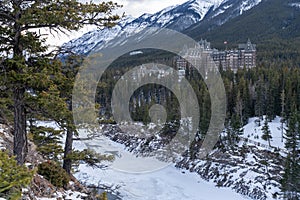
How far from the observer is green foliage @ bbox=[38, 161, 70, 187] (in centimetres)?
1159

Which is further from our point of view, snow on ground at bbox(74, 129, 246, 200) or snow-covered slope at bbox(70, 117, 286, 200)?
snow-covered slope at bbox(70, 117, 286, 200)

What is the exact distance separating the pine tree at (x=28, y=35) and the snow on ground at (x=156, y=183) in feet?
69.7

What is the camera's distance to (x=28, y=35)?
9242mm

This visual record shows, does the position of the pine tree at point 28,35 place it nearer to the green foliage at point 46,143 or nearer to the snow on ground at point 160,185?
the green foliage at point 46,143

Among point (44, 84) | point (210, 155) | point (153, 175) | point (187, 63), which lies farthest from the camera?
point (187, 63)

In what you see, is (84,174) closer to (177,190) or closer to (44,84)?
(177,190)

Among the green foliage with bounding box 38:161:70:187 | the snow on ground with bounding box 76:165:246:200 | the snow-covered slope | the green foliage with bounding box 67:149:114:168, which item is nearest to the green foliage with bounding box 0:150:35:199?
the green foliage with bounding box 38:161:70:187

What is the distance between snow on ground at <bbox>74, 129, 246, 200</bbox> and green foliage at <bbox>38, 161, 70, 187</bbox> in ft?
59.1

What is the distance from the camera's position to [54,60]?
9.84 meters

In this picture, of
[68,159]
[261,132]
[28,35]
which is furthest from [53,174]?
[261,132]

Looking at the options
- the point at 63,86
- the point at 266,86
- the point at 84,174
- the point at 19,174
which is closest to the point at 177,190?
the point at 84,174

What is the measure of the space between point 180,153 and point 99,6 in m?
45.6

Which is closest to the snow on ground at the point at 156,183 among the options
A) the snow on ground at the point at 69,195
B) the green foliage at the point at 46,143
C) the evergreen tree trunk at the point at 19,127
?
the green foliage at the point at 46,143

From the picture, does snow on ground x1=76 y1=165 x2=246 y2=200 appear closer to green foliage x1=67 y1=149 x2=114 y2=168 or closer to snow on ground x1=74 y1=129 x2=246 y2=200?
snow on ground x1=74 y1=129 x2=246 y2=200
